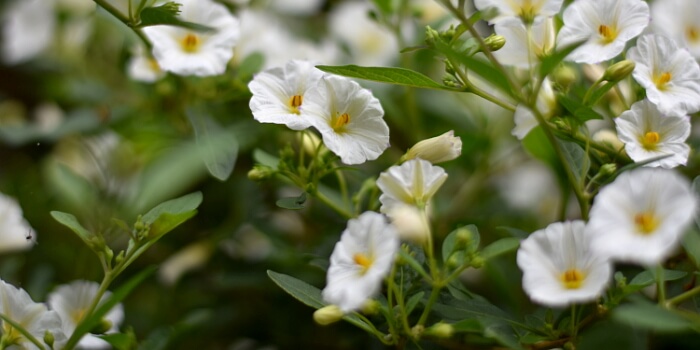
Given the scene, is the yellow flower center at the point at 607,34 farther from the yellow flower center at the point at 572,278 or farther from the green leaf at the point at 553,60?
the yellow flower center at the point at 572,278

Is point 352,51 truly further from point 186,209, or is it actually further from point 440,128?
point 186,209

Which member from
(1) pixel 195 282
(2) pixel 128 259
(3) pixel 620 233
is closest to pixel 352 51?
(1) pixel 195 282

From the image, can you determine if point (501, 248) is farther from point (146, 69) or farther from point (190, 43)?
point (146, 69)

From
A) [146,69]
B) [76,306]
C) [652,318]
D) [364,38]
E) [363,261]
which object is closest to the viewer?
[652,318]

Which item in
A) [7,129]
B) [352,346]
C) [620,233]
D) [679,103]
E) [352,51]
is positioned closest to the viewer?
[620,233]

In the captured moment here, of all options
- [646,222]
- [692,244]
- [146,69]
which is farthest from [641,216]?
[146,69]

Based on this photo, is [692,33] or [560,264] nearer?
[560,264]

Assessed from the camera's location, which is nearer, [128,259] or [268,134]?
[128,259]

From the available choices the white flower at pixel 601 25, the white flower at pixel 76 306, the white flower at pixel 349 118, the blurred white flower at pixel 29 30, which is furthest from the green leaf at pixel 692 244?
the blurred white flower at pixel 29 30
